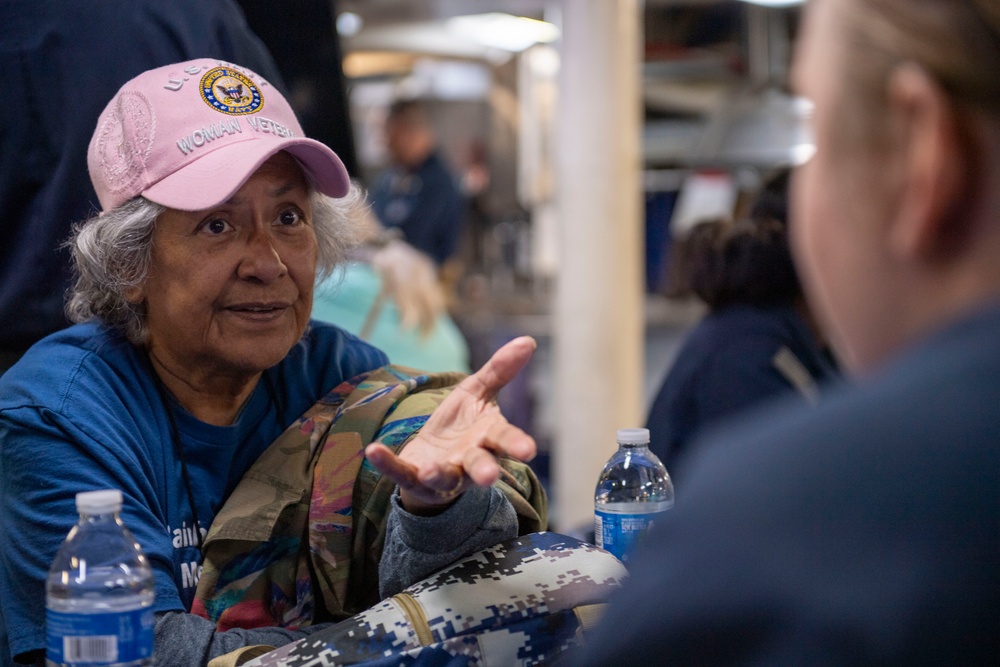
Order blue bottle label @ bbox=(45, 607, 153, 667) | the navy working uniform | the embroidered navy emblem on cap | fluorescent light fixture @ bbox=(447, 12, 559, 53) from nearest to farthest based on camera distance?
the navy working uniform, blue bottle label @ bbox=(45, 607, 153, 667), the embroidered navy emblem on cap, fluorescent light fixture @ bbox=(447, 12, 559, 53)

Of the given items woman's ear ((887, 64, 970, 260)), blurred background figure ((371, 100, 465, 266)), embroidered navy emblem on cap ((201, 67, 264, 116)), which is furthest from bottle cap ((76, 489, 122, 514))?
blurred background figure ((371, 100, 465, 266))

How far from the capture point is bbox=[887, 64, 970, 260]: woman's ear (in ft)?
2.61

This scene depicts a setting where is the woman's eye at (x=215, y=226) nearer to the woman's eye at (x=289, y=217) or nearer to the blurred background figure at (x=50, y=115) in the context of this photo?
the woman's eye at (x=289, y=217)

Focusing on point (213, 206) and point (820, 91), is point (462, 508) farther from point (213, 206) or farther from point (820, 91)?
point (820, 91)

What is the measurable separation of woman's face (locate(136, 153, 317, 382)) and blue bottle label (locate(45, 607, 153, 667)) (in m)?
0.58

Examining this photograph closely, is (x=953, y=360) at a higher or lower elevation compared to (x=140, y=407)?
higher

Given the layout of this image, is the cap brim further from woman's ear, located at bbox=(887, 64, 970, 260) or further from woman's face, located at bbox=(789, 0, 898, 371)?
woman's ear, located at bbox=(887, 64, 970, 260)

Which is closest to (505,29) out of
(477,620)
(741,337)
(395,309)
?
(395,309)

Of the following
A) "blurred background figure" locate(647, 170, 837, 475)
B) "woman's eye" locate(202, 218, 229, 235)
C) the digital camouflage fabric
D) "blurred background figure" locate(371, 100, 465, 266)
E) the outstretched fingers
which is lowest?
"blurred background figure" locate(371, 100, 465, 266)

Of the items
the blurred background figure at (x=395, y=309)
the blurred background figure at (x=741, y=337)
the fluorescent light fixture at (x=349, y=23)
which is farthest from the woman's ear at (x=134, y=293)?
the fluorescent light fixture at (x=349, y=23)

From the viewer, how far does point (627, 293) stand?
489 cm

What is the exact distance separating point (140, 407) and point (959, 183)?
1.33 meters

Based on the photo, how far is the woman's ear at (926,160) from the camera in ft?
2.61

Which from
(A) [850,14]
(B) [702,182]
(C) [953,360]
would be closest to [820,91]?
(A) [850,14]
